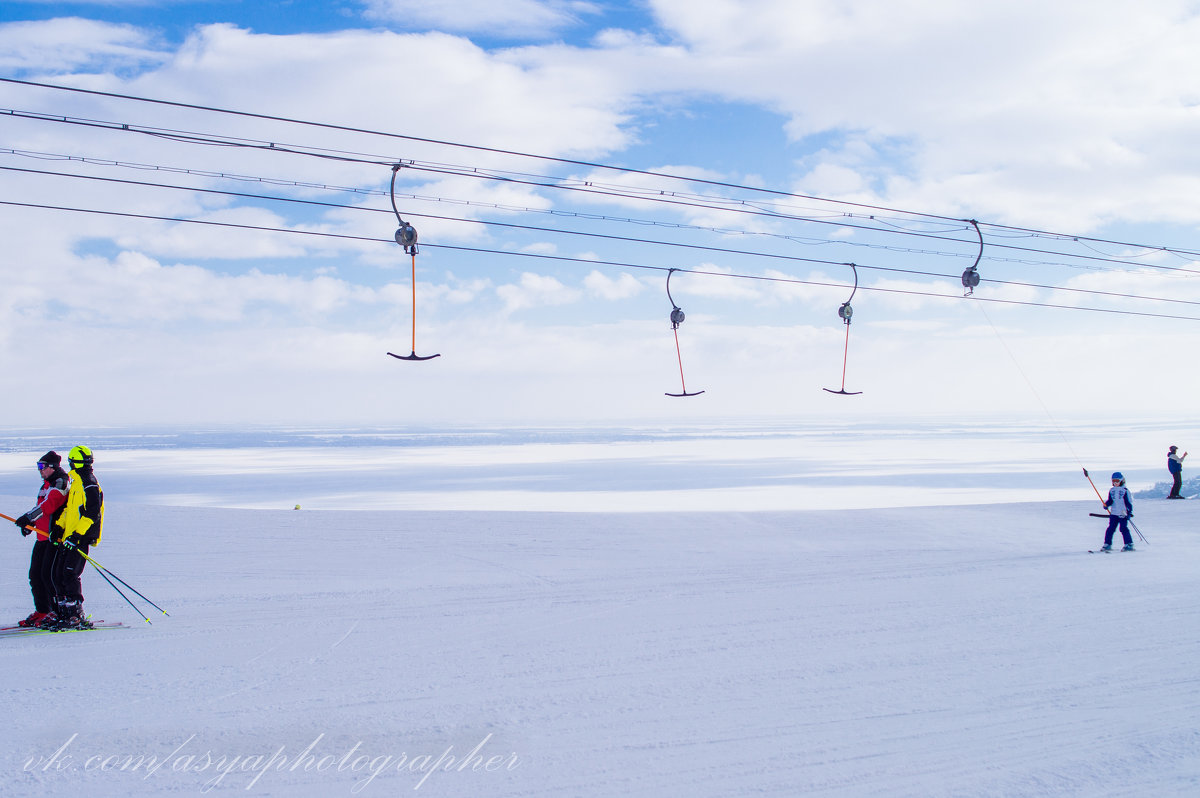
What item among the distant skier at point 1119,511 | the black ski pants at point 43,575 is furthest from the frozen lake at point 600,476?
the black ski pants at point 43,575

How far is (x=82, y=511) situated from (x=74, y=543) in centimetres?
35

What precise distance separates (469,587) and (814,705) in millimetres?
5916

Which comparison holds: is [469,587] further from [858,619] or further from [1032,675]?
[1032,675]

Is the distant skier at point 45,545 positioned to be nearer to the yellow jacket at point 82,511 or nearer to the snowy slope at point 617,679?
the yellow jacket at point 82,511

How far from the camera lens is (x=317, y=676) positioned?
6965mm

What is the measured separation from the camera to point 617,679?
687 centimetres

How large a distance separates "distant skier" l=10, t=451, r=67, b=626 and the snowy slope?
0.51 m

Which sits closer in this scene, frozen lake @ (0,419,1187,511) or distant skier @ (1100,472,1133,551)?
distant skier @ (1100,472,1133,551)

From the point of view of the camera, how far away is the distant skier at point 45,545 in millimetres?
8312

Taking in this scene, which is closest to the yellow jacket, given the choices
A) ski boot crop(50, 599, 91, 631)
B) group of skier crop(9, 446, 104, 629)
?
group of skier crop(9, 446, 104, 629)

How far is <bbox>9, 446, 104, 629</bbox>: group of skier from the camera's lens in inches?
328

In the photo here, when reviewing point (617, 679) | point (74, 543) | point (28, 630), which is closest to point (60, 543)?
point (74, 543)

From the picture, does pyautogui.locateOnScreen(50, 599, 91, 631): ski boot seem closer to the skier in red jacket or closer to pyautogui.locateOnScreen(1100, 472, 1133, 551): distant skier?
the skier in red jacket

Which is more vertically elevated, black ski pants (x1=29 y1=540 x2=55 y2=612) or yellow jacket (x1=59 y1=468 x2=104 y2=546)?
yellow jacket (x1=59 y1=468 x2=104 y2=546)
